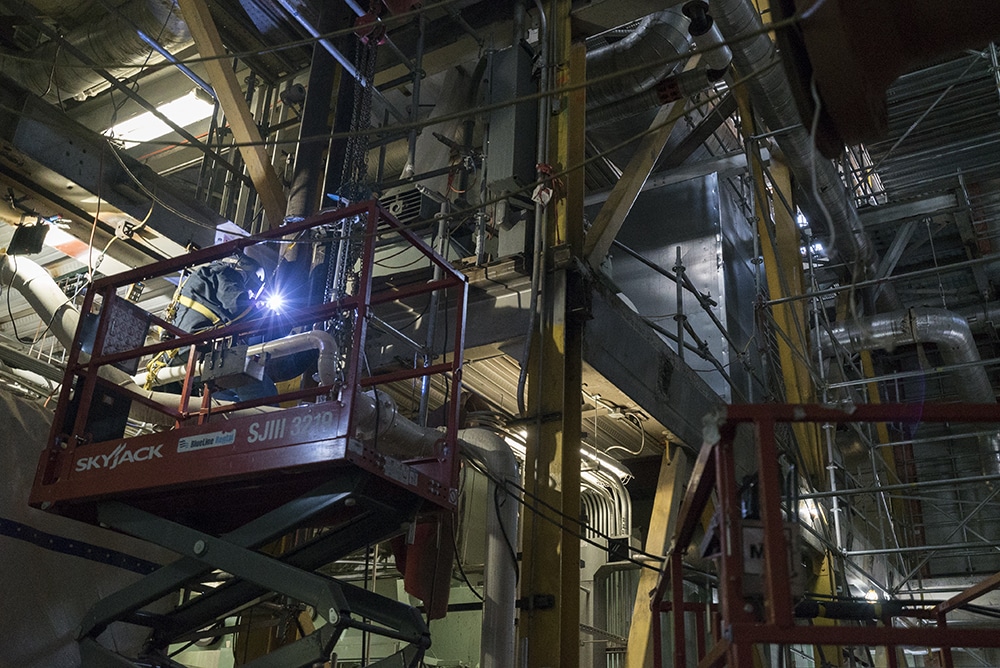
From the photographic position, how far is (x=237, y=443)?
6027mm

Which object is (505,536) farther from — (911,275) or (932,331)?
(932,331)

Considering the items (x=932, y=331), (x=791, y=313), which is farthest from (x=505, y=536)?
(x=932, y=331)

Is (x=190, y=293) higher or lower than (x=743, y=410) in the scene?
higher

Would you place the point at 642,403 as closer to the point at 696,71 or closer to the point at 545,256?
the point at 545,256

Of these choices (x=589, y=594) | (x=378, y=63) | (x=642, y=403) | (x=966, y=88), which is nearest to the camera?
(x=642, y=403)

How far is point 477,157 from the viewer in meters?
10.0

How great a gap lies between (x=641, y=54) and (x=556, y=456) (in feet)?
19.4

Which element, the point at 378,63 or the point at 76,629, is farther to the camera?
the point at 378,63

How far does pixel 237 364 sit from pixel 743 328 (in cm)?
965

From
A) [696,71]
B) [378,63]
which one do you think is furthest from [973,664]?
[378,63]

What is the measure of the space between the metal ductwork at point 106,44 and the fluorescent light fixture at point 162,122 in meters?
1.68

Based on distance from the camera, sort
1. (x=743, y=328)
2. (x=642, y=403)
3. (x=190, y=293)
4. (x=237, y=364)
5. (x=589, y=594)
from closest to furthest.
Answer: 1. (x=237, y=364)
2. (x=190, y=293)
3. (x=642, y=403)
4. (x=589, y=594)
5. (x=743, y=328)

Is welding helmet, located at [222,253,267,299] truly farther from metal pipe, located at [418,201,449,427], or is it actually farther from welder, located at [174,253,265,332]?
metal pipe, located at [418,201,449,427]

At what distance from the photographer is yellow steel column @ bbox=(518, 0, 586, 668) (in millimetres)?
7438
